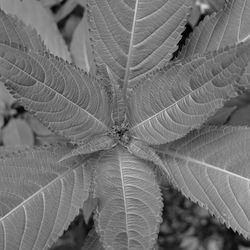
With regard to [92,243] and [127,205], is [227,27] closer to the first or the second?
[127,205]

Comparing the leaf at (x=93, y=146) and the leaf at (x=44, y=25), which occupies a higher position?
the leaf at (x=44, y=25)

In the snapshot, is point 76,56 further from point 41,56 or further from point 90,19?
point 41,56

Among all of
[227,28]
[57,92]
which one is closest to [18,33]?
[57,92]

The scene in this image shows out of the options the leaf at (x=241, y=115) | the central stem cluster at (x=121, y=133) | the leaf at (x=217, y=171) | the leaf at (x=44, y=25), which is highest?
the leaf at (x=44, y=25)

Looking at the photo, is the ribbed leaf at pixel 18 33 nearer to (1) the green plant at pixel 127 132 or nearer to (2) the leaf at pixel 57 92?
(1) the green plant at pixel 127 132

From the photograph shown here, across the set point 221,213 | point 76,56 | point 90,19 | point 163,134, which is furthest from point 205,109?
point 76,56

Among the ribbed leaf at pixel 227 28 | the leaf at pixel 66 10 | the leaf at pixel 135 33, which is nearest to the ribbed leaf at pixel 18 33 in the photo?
the leaf at pixel 135 33

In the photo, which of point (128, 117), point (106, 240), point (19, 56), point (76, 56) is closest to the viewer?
point (19, 56)
